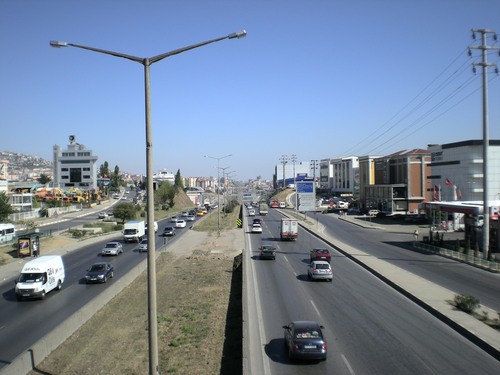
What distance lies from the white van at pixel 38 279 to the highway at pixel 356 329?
481 inches

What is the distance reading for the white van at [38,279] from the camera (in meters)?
25.5

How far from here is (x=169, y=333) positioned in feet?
60.6

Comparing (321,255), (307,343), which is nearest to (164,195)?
(321,255)

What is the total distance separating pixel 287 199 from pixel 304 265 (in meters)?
131

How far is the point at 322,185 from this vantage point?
199500mm

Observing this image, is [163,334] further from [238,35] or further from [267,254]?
[267,254]

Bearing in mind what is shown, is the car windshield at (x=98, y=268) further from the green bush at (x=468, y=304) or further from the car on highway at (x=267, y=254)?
the green bush at (x=468, y=304)

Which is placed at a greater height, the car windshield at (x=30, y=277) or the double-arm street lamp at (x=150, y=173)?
the double-arm street lamp at (x=150, y=173)

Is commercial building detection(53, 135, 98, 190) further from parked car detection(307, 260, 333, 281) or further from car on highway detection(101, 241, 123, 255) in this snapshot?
parked car detection(307, 260, 333, 281)

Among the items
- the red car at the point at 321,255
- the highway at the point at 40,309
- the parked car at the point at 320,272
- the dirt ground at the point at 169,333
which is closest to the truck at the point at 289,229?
the red car at the point at 321,255

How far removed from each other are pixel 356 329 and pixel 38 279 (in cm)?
1873

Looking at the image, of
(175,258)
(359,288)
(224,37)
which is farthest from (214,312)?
(175,258)

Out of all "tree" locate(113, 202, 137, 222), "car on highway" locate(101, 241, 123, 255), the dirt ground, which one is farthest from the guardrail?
"tree" locate(113, 202, 137, 222)

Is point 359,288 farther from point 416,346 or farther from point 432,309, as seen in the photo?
point 416,346
